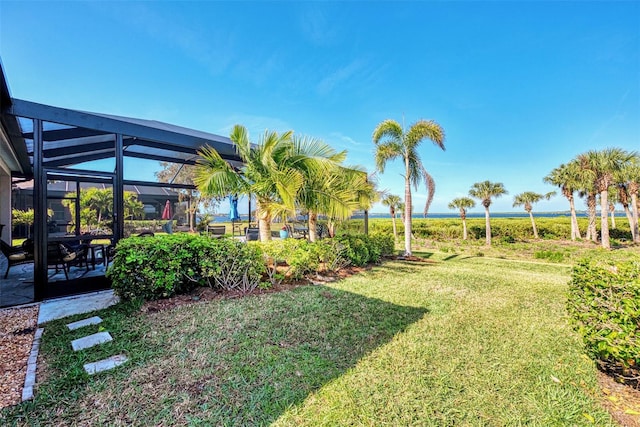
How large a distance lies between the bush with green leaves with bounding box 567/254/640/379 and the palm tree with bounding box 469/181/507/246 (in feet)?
69.5

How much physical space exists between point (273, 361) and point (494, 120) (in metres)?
20.2

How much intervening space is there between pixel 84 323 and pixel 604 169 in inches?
1038

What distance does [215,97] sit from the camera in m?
12.5

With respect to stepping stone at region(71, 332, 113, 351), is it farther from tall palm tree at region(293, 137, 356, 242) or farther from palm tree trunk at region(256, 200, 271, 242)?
tall palm tree at region(293, 137, 356, 242)

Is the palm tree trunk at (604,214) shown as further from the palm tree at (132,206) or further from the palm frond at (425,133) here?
the palm tree at (132,206)

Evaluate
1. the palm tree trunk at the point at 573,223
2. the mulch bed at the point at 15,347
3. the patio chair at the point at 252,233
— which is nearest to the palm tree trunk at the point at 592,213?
the palm tree trunk at the point at 573,223

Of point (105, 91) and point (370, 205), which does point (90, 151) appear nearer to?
point (105, 91)

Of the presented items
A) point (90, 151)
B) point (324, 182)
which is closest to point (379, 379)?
point (324, 182)

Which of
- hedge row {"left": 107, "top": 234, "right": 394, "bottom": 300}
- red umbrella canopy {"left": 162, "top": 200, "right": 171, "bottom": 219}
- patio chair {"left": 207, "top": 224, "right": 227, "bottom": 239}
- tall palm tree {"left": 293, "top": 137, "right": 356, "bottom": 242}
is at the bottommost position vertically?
hedge row {"left": 107, "top": 234, "right": 394, "bottom": 300}

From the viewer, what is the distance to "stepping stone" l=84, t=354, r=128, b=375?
267cm

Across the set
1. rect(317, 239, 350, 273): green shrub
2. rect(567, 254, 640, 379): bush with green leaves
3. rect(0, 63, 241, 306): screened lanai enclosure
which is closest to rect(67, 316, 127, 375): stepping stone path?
rect(0, 63, 241, 306): screened lanai enclosure

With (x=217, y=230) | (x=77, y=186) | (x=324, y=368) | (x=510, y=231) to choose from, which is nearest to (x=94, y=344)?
(x=324, y=368)

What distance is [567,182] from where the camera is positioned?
20.6m

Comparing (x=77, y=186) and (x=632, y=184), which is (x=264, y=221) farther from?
(x=632, y=184)
